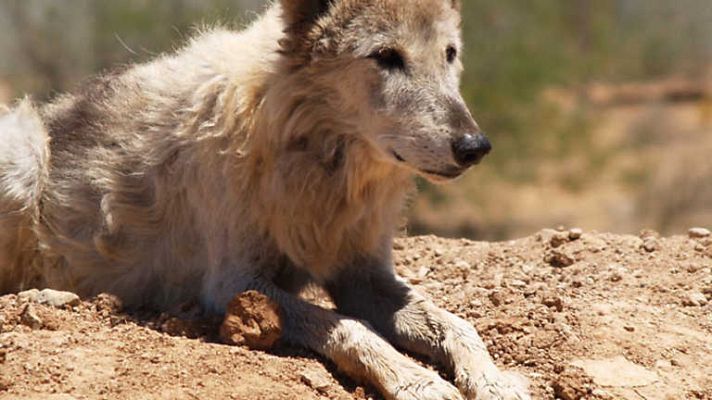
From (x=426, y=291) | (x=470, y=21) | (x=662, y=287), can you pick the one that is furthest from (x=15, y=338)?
(x=470, y=21)

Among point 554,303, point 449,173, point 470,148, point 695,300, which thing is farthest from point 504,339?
point 695,300

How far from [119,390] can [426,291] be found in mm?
2369

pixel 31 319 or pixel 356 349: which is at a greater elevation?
pixel 356 349

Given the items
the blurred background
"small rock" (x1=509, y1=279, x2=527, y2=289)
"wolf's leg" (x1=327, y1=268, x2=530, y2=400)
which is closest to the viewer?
"wolf's leg" (x1=327, y1=268, x2=530, y2=400)

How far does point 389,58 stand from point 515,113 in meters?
12.6

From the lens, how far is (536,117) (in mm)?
19078

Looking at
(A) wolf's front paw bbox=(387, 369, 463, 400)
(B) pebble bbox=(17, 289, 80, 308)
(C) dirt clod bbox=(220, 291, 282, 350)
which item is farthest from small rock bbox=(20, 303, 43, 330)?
(A) wolf's front paw bbox=(387, 369, 463, 400)

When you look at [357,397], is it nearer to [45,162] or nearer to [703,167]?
[45,162]

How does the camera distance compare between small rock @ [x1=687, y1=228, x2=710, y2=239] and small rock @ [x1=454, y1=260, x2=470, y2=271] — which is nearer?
small rock @ [x1=454, y1=260, x2=470, y2=271]

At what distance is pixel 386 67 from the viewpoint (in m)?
6.09

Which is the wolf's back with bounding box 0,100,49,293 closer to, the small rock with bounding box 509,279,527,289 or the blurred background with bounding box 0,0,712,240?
the small rock with bounding box 509,279,527,289

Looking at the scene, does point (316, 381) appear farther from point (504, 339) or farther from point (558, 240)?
point (558, 240)

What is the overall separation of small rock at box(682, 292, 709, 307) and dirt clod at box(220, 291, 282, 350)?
7.49 ft

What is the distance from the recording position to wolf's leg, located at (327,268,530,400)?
550 cm
